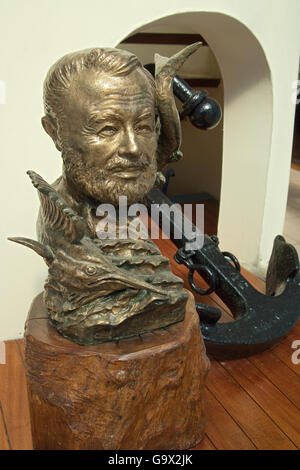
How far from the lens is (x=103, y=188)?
137 cm

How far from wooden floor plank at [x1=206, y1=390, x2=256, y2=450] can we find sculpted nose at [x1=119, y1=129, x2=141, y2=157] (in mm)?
956

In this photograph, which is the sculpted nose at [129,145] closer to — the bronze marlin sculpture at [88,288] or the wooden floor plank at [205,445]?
the bronze marlin sculpture at [88,288]

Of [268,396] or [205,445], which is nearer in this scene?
[205,445]

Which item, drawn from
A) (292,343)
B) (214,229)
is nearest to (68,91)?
(292,343)

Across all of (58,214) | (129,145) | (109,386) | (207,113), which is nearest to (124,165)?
(129,145)

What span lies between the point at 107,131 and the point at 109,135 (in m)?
0.01

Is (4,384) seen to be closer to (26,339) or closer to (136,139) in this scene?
(26,339)

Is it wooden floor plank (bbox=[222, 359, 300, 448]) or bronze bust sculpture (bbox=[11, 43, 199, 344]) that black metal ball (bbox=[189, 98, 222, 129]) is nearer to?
bronze bust sculpture (bbox=[11, 43, 199, 344])

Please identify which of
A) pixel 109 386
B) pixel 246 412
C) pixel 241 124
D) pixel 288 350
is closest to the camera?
pixel 109 386

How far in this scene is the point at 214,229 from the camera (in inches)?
144

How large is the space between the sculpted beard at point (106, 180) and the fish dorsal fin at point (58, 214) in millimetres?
82

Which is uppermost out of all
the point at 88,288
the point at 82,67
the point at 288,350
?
the point at 82,67

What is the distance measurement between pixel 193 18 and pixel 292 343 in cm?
146

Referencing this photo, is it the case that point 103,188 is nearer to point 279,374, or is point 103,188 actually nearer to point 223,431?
point 223,431
